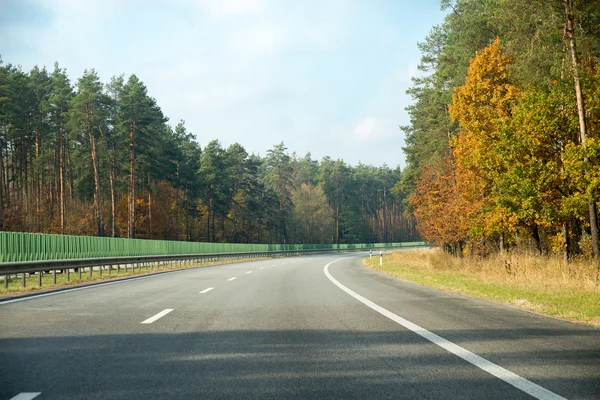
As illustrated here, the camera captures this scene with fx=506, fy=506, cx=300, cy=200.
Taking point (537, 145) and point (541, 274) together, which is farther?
point (537, 145)

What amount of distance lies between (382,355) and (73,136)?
50.3 m

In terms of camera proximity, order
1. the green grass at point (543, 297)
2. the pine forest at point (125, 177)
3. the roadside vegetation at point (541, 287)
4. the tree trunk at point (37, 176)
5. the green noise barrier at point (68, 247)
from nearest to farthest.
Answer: the green grass at point (543, 297), the roadside vegetation at point (541, 287), the green noise barrier at point (68, 247), the pine forest at point (125, 177), the tree trunk at point (37, 176)

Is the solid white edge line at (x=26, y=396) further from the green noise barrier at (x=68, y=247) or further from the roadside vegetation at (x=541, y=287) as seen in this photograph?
the green noise barrier at (x=68, y=247)

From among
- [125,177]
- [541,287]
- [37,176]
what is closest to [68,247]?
[541,287]

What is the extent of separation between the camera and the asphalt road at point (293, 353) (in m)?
4.25

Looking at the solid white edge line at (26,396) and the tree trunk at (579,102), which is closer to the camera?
the solid white edge line at (26,396)

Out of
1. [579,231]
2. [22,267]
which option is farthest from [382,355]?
[579,231]

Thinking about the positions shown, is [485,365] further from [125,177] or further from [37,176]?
[37,176]

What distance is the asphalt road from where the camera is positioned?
4254mm

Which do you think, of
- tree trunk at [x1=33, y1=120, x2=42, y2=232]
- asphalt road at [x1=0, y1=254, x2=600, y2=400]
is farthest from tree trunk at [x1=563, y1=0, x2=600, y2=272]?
tree trunk at [x1=33, y1=120, x2=42, y2=232]

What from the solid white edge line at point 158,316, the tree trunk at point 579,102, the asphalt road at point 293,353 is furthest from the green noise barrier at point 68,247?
the tree trunk at point 579,102

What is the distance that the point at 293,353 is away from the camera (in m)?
5.69

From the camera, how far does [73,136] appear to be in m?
49.5

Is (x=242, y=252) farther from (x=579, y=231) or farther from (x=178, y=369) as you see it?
(x=178, y=369)
